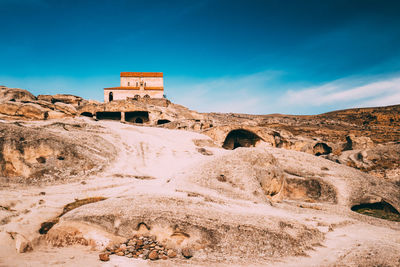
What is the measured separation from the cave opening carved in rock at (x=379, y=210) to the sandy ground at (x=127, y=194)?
1634 mm

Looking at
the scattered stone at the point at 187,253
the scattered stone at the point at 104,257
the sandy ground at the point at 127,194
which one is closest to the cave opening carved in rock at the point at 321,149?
the sandy ground at the point at 127,194

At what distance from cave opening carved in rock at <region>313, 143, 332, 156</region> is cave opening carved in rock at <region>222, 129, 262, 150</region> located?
961 cm

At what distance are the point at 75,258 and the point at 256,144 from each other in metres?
19.9

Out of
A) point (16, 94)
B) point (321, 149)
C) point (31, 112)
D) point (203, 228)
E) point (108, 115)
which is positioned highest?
point (16, 94)

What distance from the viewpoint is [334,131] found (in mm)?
49906

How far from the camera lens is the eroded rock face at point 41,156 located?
10.8 metres

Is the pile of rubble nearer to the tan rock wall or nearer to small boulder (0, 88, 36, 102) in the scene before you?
small boulder (0, 88, 36, 102)

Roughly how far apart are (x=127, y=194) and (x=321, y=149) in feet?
A: 88.1

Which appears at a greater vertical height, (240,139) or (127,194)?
(240,139)

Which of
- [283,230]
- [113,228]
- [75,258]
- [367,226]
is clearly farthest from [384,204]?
[75,258]

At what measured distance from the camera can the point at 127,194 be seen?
8.70 m

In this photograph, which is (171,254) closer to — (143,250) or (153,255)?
(153,255)

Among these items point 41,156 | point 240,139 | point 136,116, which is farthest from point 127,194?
point 136,116

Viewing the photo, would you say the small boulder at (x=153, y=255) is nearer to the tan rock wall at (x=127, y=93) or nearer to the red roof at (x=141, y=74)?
the tan rock wall at (x=127, y=93)
